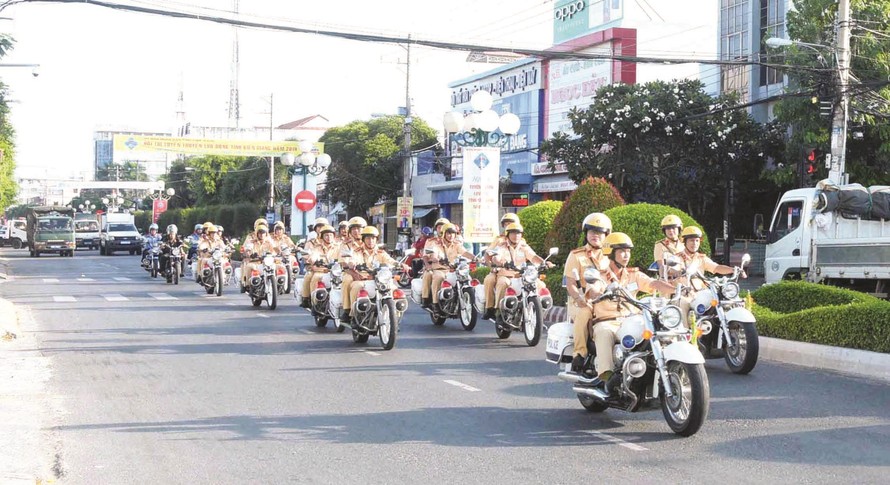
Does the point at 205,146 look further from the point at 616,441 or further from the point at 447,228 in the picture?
the point at 616,441

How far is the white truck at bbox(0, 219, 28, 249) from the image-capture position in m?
75.1

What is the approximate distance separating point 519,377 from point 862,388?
3.55 metres

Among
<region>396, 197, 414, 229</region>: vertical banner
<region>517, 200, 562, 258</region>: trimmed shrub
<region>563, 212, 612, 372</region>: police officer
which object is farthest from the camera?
<region>396, 197, 414, 229</region>: vertical banner

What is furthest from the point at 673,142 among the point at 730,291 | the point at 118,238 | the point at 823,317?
the point at 118,238

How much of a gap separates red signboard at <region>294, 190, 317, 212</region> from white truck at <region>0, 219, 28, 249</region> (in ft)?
141

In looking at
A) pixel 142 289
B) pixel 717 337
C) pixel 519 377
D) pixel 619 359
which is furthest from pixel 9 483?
pixel 142 289

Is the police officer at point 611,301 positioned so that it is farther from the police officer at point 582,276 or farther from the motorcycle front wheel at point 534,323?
the motorcycle front wheel at point 534,323

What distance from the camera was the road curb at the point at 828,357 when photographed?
476 inches

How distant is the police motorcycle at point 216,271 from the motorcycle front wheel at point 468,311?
33.7 feet

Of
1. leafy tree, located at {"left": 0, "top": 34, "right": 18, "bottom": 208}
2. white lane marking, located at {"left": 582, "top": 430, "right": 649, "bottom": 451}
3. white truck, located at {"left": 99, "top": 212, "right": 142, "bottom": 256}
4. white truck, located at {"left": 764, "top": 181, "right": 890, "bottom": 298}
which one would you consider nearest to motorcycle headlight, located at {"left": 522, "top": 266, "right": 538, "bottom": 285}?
white lane marking, located at {"left": 582, "top": 430, "right": 649, "bottom": 451}

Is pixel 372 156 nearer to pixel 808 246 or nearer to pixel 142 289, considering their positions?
pixel 142 289

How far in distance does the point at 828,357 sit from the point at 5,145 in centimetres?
3822

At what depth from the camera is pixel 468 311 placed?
17047 mm

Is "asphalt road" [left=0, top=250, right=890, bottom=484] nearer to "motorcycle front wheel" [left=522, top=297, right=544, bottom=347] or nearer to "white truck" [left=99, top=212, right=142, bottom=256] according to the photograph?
"motorcycle front wheel" [left=522, top=297, right=544, bottom=347]
